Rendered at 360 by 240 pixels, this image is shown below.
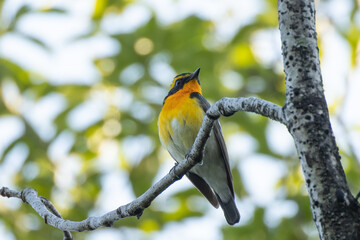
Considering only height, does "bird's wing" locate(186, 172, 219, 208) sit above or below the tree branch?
above

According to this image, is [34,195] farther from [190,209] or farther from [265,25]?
[265,25]

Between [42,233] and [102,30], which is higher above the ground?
[102,30]

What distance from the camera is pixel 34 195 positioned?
3.53 meters

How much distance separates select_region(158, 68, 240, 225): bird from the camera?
5.29 metres

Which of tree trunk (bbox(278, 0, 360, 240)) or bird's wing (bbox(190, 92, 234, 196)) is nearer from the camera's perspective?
tree trunk (bbox(278, 0, 360, 240))

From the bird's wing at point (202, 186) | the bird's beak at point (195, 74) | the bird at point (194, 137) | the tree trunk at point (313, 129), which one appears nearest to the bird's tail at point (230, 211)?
the bird at point (194, 137)

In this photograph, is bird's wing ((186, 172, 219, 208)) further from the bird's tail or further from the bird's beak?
the bird's beak

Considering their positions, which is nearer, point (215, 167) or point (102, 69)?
point (215, 167)

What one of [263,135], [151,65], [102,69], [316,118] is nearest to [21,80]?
[102,69]

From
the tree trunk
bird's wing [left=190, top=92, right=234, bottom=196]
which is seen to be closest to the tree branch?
the tree trunk

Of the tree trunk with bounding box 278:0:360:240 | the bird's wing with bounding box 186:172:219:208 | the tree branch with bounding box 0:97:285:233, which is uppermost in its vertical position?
the bird's wing with bounding box 186:172:219:208

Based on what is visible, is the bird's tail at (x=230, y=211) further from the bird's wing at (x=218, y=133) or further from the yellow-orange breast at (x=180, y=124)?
the yellow-orange breast at (x=180, y=124)

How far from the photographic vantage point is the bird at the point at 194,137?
5285 millimetres

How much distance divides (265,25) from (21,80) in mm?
3198
